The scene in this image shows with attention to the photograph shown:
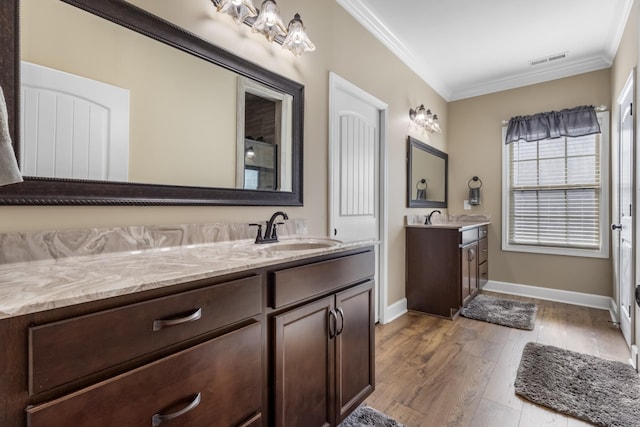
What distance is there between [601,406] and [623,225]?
1652mm

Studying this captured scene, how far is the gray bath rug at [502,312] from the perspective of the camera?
2.94 m

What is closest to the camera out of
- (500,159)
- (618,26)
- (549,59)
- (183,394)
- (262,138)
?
(183,394)

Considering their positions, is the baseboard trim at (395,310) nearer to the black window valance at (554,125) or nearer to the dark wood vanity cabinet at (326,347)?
the dark wood vanity cabinet at (326,347)

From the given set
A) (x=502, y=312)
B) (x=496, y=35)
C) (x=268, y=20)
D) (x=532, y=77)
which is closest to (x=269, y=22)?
(x=268, y=20)

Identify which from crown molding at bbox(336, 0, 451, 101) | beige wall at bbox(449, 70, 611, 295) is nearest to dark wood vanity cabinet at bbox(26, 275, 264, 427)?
crown molding at bbox(336, 0, 451, 101)

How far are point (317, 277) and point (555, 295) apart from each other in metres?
3.77

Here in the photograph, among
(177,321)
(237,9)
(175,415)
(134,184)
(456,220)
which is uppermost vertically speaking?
(237,9)

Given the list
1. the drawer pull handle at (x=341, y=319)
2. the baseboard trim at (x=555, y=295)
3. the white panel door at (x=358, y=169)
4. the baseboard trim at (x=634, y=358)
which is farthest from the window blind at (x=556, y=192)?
the drawer pull handle at (x=341, y=319)

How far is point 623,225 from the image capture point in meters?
2.59

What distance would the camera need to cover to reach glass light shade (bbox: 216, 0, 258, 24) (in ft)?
5.05

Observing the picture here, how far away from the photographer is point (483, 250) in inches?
153

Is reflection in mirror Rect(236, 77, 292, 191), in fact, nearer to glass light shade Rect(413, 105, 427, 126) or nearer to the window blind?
glass light shade Rect(413, 105, 427, 126)

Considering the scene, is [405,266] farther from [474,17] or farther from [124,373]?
[124,373]

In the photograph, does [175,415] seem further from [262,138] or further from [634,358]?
[634,358]
